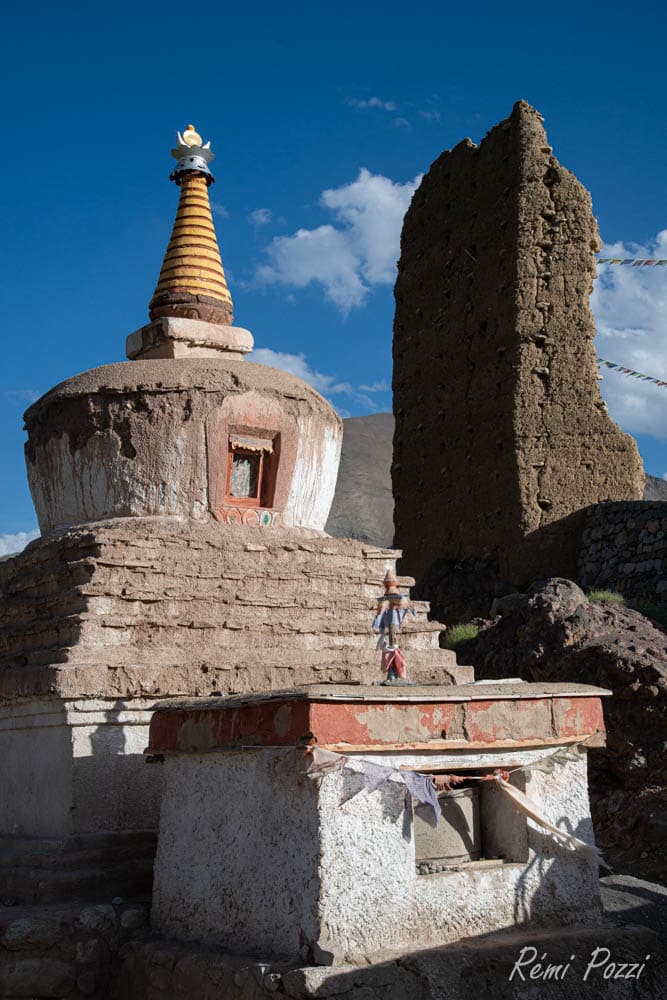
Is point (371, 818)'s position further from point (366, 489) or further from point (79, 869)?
point (366, 489)

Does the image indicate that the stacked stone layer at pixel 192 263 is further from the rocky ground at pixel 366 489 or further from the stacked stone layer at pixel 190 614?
the rocky ground at pixel 366 489

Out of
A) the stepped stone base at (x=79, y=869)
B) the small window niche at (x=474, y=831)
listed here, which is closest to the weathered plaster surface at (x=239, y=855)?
the stepped stone base at (x=79, y=869)

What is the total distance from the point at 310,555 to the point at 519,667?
477 cm

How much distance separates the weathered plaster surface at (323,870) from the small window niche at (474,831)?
10 centimetres

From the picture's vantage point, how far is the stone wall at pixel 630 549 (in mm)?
15289

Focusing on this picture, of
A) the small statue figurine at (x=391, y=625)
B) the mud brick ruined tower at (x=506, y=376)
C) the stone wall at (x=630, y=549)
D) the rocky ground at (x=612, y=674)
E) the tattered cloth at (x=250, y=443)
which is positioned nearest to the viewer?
the small statue figurine at (x=391, y=625)

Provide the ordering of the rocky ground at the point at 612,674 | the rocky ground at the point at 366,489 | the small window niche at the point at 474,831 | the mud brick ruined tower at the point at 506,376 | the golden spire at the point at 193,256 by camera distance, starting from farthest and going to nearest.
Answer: the rocky ground at the point at 366,489
the mud brick ruined tower at the point at 506,376
the rocky ground at the point at 612,674
the golden spire at the point at 193,256
the small window niche at the point at 474,831

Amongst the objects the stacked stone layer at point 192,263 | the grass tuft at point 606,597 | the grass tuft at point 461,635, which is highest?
the stacked stone layer at point 192,263

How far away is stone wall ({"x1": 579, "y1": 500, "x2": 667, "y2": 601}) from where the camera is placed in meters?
15.3

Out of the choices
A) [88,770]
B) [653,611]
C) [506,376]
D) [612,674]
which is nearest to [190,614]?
[88,770]

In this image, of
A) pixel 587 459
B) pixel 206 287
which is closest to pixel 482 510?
pixel 587 459

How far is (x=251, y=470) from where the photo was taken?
9.50 metres

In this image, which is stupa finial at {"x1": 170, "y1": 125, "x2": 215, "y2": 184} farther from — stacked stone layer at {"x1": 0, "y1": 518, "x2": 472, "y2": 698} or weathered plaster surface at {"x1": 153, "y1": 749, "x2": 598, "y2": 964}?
weathered plaster surface at {"x1": 153, "y1": 749, "x2": 598, "y2": 964}
